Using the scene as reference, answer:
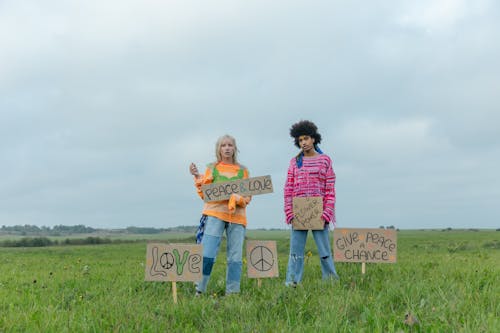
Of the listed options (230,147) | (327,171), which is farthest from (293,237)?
(230,147)

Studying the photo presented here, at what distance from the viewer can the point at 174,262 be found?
235 inches

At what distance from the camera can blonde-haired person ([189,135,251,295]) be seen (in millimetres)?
6332

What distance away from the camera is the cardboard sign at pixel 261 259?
6711mm

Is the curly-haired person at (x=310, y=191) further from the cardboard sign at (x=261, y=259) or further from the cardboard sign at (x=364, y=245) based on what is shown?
the cardboard sign at (x=364, y=245)

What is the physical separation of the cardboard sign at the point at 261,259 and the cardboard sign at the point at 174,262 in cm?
101

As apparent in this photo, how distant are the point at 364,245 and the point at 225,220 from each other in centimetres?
238

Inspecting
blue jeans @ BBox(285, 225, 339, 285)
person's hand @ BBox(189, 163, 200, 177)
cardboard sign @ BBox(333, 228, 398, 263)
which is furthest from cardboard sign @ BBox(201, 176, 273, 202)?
cardboard sign @ BBox(333, 228, 398, 263)

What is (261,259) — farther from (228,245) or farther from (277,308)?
(277,308)

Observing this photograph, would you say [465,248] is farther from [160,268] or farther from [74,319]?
[74,319]

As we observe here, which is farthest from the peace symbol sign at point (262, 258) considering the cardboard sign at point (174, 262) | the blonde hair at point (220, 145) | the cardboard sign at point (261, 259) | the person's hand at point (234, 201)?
the blonde hair at point (220, 145)

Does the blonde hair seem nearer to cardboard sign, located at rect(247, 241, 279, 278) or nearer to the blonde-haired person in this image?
the blonde-haired person

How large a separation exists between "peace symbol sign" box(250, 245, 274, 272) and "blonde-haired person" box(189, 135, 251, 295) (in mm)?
419

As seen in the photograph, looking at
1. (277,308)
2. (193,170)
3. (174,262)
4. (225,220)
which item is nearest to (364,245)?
(225,220)

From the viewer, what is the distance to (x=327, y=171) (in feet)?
22.4
